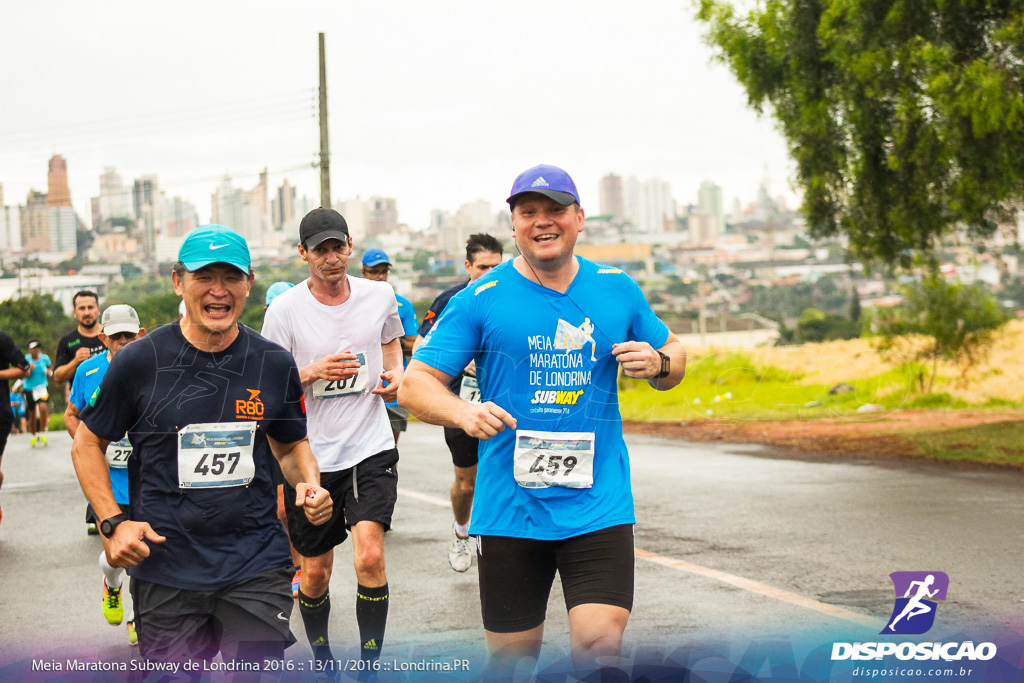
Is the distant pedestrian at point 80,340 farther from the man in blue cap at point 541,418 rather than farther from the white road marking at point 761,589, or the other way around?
the man in blue cap at point 541,418

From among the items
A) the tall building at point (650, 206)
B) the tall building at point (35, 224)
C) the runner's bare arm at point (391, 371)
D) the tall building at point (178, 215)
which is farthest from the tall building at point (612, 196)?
the runner's bare arm at point (391, 371)

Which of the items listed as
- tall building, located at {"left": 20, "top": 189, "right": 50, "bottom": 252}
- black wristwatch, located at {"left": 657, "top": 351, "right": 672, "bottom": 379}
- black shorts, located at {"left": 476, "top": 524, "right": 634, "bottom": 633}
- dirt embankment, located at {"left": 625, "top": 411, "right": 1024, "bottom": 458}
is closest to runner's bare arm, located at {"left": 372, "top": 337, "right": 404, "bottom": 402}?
black shorts, located at {"left": 476, "top": 524, "right": 634, "bottom": 633}

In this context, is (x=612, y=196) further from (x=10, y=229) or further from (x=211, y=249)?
(x=211, y=249)

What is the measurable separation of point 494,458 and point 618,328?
25.1 inches

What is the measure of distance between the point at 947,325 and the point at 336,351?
15.4 metres

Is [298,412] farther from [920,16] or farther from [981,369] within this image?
Result: [981,369]

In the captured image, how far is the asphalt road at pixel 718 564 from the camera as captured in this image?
598cm

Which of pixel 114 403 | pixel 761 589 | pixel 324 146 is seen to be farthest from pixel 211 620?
pixel 324 146

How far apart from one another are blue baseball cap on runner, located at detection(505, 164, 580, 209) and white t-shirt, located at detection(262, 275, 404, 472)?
2.07 m

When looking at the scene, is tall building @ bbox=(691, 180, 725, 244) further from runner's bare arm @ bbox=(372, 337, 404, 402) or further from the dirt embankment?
runner's bare arm @ bbox=(372, 337, 404, 402)

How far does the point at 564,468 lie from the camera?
382 centimetres

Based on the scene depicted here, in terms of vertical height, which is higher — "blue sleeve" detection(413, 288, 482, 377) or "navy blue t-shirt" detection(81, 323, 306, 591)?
"blue sleeve" detection(413, 288, 482, 377)

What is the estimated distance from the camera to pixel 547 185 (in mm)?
3818

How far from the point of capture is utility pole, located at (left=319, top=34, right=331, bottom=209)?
26.5 m
